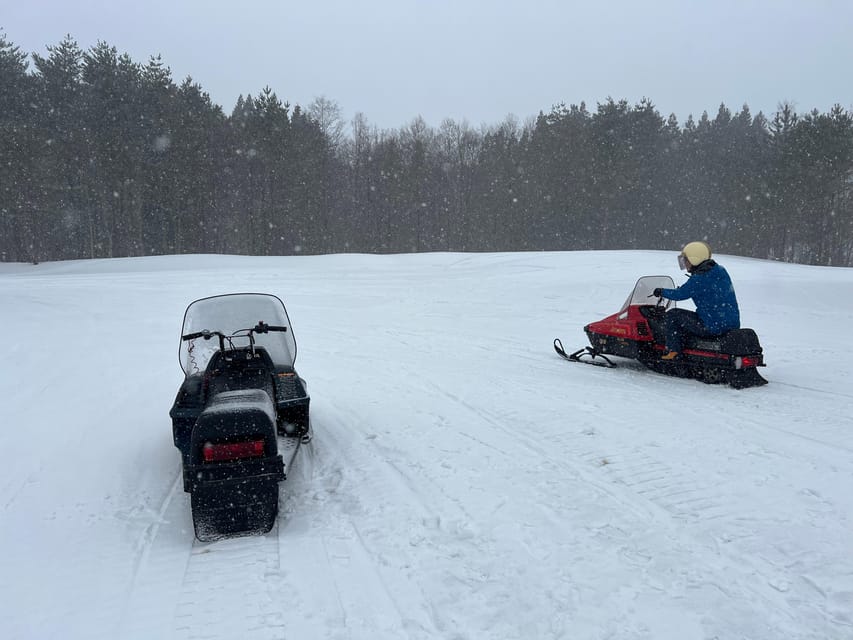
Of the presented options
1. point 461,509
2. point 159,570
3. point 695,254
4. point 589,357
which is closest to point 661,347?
point 695,254

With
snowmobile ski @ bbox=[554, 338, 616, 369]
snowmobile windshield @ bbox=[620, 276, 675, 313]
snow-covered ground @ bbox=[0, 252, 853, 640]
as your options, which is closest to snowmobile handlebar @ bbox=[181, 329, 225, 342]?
snow-covered ground @ bbox=[0, 252, 853, 640]

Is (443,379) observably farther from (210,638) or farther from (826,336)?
(826,336)

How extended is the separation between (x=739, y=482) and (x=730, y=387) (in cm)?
304

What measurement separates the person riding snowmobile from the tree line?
35.1 m

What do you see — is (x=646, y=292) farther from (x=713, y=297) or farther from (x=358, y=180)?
(x=358, y=180)

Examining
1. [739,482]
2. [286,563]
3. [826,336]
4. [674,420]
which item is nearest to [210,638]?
[286,563]

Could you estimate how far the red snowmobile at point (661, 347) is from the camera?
6531 mm

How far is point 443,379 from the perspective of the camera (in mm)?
7223

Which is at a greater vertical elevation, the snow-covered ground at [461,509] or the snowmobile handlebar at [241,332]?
the snowmobile handlebar at [241,332]

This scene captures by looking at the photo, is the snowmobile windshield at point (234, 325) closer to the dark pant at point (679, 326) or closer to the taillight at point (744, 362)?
the dark pant at point (679, 326)

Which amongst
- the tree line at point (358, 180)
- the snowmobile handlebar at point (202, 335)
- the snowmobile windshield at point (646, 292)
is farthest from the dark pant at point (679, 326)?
the tree line at point (358, 180)

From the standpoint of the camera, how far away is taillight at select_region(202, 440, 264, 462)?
3316mm

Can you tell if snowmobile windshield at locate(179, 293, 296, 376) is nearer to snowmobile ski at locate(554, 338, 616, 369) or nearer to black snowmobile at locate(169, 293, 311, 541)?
black snowmobile at locate(169, 293, 311, 541)

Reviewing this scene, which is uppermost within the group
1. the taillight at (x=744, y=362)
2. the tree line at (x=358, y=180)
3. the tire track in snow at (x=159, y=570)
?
the tree line at (x=358, y=180)
